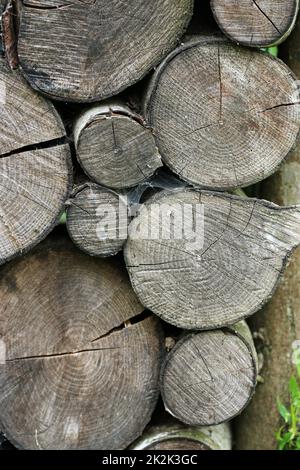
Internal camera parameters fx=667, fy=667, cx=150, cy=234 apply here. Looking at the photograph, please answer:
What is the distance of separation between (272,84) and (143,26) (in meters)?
0.44

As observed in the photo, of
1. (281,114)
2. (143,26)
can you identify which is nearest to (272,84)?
(281,114)

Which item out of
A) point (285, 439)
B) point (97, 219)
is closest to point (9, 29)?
point (97, 219)

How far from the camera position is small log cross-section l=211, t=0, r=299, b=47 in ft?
6.42

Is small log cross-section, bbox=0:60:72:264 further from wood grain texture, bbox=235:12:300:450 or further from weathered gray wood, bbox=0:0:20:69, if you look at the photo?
wood grain texture, bbox=235:12:300:450

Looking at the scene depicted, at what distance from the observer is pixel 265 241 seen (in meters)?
2.20

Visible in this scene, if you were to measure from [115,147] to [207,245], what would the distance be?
0.45m

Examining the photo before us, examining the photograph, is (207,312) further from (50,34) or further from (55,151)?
(50,34)

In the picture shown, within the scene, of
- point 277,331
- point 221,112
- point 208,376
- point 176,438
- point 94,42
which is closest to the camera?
point 94,42

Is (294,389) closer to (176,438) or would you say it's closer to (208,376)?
(208,376)

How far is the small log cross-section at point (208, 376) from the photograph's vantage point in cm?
231

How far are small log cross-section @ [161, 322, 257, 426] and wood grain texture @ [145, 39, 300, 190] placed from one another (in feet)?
1.81

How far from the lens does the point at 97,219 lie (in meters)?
2.13

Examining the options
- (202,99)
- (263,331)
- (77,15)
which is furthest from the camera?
(263,331)

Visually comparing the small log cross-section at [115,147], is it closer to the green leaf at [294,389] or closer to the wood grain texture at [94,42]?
the wood grain texture at [94,42]
